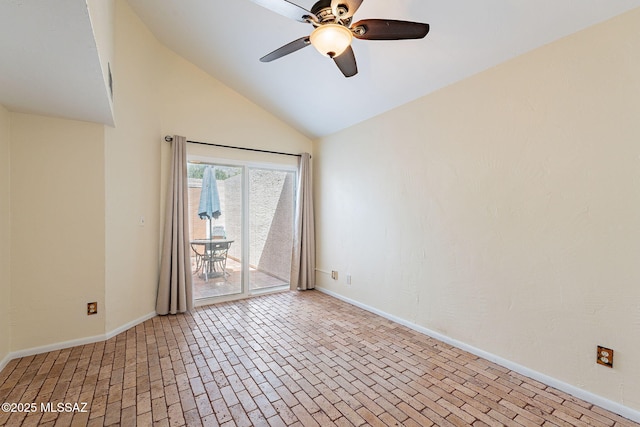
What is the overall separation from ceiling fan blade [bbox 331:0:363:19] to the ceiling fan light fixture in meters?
0.06

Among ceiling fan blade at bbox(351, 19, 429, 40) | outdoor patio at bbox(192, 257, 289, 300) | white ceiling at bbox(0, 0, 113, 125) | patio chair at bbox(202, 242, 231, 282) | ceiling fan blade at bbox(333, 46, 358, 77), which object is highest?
ceiling fan blade at bbox(351, 19, 429, 40)

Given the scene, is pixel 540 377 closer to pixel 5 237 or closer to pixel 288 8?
pixel 288 8

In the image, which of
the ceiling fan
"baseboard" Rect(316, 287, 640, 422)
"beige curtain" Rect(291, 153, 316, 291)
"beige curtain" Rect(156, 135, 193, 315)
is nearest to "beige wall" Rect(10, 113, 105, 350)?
"beige curtain" Rect(156, 135, 193, 315)

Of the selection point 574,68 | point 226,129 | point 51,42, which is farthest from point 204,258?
point 574,68

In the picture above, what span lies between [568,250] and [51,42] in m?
3.47

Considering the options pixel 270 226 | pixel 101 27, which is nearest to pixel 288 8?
pixel 101 27

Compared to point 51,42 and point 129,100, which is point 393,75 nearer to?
point 51,42

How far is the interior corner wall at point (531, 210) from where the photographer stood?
1.89 m

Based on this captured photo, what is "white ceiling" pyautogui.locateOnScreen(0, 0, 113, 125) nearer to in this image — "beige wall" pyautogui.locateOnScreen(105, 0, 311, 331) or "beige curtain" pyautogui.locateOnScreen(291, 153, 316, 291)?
"beige wall" pyautogui.locateOnScreen(105, 0, 311, 331)

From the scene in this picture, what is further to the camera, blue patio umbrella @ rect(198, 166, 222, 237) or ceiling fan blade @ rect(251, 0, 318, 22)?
blue patio umbrella @ rect(198, 166, 222, 237)

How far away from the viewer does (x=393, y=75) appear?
2.94m

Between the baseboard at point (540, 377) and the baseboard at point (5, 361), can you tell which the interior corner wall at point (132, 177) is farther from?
the baseboard at point (540, 377)

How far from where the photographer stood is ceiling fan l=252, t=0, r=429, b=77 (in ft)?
5.28

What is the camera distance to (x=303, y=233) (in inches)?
186
